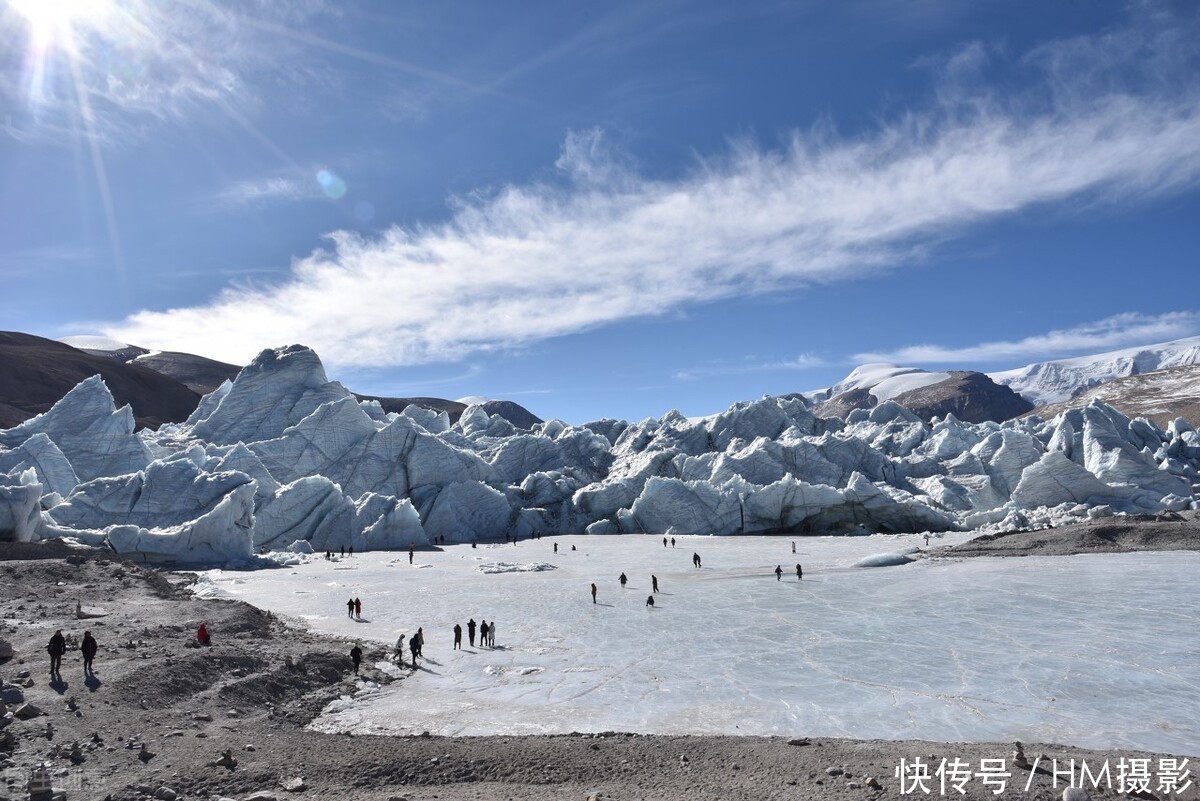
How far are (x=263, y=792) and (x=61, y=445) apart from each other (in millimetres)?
58712

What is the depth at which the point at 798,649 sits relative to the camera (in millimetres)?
19766

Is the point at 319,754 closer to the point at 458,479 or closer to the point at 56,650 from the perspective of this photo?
the point at 56,650

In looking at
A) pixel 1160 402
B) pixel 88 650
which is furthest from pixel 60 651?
pixel 1160 402

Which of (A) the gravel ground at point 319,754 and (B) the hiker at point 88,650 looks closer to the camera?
(A) the gravel ground at point 319,754

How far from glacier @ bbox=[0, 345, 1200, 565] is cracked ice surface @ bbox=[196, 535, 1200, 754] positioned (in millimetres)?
10496

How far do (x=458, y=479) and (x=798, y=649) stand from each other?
→ 148 ft

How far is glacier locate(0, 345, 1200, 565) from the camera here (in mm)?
42625

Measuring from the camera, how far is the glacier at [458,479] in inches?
1678

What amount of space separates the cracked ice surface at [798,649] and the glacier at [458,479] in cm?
1050

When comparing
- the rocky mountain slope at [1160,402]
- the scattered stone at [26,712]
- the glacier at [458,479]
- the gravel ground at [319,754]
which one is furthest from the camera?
the rocky mountain slope at [1160,402]

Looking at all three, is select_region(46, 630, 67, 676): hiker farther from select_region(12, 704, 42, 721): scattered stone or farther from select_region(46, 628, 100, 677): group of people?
select_region(12, 704, 42, 721): scattered stone

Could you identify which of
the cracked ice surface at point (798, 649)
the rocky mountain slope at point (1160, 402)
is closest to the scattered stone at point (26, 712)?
the cracked ice surface at point (798, 649)

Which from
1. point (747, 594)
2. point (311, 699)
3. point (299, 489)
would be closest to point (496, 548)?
point (299, 489)

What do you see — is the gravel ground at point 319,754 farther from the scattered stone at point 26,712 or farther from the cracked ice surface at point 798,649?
the cracked ice surface at point 798,649
